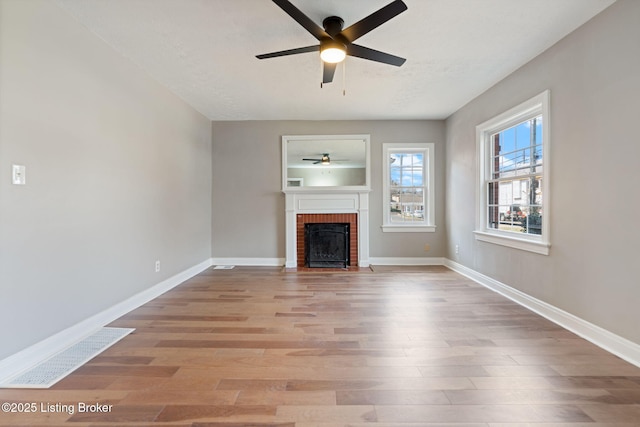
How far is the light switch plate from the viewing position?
5.59 feet

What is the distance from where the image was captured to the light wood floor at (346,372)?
1.38m

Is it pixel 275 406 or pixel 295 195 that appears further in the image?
pixel 295 195

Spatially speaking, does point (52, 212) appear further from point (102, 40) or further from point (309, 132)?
point (309, 132)

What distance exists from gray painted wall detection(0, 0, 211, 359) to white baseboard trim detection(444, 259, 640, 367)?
4.01m

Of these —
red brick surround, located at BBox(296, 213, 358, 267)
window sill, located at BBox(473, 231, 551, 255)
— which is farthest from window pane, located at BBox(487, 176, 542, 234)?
red brick surround, located at BBox(296, 213, 358, 267)

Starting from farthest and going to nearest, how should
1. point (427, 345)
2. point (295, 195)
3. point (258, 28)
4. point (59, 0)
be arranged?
1. point (295, 195)
2. point (258, 28)
3. point (427, 345)
4. point (59, 0)

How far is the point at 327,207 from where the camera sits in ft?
15.5

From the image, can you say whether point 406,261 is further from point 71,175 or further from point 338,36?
point 71,175

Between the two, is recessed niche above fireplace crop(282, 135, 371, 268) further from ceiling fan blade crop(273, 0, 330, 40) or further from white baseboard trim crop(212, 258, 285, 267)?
ceiling fan blade crop(273, 0, 330, 40)

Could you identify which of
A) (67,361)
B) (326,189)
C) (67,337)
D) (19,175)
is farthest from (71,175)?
(326,189)

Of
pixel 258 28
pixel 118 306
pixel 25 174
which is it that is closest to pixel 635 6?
pixel 258 28

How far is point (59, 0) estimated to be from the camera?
193 cm

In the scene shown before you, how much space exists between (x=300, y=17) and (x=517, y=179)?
2870 mm

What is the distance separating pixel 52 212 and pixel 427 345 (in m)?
2.89
